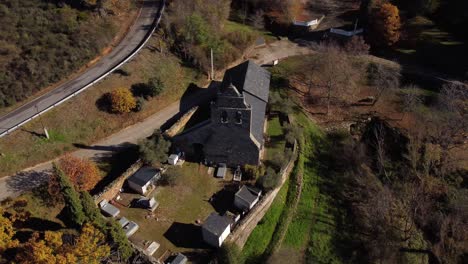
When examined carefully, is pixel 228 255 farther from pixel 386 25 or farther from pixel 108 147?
pixel 386 25

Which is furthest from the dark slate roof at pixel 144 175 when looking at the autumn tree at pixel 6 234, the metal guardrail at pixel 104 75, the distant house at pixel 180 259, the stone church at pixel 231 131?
the metal guardrail at pixel 104 75

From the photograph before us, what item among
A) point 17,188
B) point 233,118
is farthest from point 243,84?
point 17,188

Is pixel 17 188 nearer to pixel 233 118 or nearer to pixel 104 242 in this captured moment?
pixel 104 242

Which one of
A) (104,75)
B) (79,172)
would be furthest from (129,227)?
(104,75)

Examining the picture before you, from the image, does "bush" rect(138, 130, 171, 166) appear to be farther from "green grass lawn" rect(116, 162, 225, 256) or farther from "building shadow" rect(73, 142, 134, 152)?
"building shadow" rect(73, 142, 134, 152)

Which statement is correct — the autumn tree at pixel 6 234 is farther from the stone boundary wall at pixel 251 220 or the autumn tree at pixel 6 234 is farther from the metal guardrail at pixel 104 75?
the stone boundary wall at pixel 251 220

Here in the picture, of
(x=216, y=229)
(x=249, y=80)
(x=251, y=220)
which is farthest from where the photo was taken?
(x=249, y=80)
